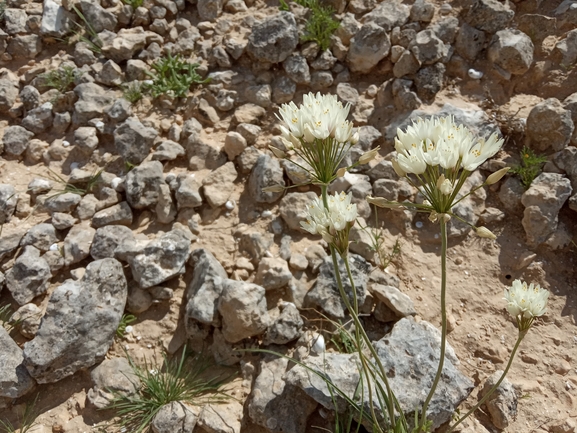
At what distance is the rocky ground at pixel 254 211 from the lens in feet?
11.5

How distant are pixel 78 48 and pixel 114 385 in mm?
3870

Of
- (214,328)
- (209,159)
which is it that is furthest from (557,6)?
(214,328)

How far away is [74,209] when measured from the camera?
14.8 feet

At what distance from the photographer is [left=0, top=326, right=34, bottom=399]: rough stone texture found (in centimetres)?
345

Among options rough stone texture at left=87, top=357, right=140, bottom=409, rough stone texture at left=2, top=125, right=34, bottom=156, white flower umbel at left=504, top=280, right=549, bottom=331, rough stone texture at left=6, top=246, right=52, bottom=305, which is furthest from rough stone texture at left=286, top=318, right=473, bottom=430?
rough stone texture at left=2, top=125, right=34, bottom=156

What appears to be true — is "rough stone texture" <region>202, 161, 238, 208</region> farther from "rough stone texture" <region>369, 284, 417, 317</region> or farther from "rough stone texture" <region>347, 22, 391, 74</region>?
"rough stone texture" <region>347, 22, 391, 74</region>

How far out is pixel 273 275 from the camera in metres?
3.85

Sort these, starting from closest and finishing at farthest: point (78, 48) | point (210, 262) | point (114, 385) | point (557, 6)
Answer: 1. point (114, 385)
2. point (210, 262)
3. point (557, 6)
4. point (78, 48)

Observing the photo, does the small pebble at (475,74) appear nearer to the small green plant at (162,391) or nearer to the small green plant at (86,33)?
the small green plant at (162,391)

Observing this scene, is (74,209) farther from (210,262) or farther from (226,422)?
(226,422)

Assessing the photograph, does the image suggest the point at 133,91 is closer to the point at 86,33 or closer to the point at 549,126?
the point at 86,33

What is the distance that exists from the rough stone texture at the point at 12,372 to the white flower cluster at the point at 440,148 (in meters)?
3.16

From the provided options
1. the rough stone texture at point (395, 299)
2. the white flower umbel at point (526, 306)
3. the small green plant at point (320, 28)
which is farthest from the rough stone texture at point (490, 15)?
the white flower umbel at point (526, 306)

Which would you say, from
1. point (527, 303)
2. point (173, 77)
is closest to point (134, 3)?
point (173, 77)
